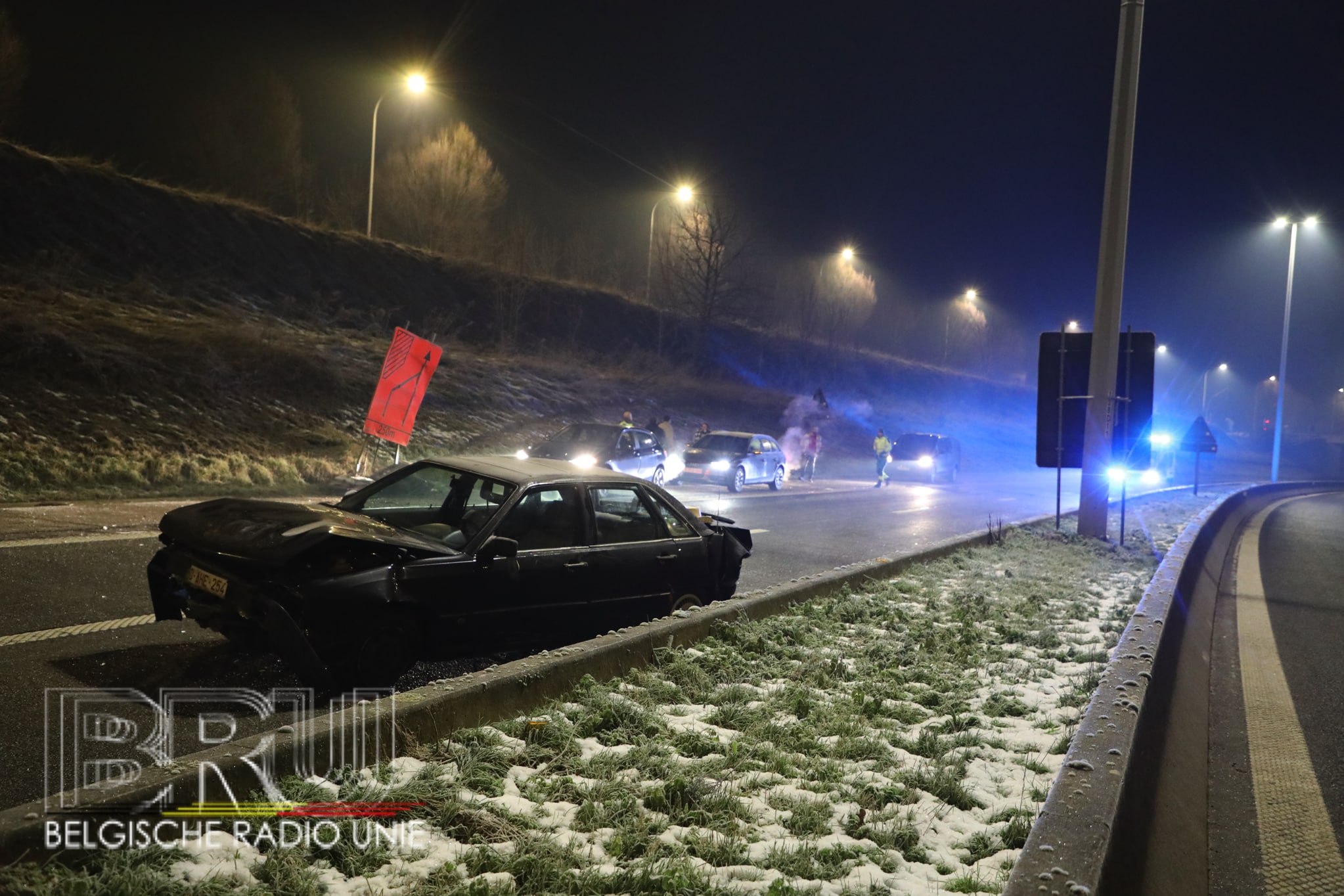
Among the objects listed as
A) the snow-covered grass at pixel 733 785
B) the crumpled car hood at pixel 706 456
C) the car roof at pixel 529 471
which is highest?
the crumpled car hood at pixel 706 456

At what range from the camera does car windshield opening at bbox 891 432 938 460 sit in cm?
3155

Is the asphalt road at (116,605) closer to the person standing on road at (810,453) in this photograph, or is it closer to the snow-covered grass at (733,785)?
the snow-covered grass at (733,785)

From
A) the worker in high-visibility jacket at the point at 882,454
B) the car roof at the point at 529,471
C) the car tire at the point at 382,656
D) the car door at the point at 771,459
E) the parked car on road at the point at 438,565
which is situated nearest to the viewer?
the parked car on road at the point at 438,565

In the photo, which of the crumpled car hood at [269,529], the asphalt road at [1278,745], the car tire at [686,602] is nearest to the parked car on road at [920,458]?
the asphalt road at [1278,745]

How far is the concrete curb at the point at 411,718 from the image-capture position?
2.67 meters

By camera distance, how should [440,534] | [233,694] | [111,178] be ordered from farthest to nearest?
[111,178]
[440,534]
[233,694]

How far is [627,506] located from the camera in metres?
6.59

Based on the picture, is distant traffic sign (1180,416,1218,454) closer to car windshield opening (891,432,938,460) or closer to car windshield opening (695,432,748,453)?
car windshield opening (891,432,938,460)

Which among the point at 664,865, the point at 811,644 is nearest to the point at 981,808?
the point at 664,865

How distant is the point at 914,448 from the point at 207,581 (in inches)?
1138

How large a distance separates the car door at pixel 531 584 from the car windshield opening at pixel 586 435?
1390cm

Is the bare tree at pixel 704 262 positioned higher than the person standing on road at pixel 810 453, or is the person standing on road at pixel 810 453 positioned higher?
the bare tree at pixel 704 262

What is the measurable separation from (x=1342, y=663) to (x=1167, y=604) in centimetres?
122

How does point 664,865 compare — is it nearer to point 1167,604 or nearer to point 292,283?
point 1167,604
